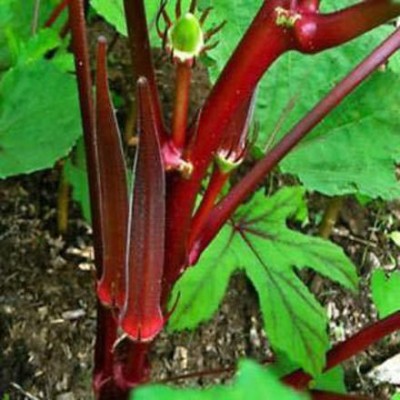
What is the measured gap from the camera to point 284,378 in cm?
142

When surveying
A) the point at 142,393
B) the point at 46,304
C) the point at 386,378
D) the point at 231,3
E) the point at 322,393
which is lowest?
the point at 142,393

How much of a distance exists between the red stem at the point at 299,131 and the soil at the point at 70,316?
0.44 m

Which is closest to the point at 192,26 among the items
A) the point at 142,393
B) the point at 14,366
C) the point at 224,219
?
the point at 224,219

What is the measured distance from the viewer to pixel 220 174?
3.78ft

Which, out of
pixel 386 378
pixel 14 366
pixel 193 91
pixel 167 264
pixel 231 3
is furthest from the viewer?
pixel 193 91

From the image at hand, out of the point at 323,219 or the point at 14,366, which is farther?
the point at 323,219

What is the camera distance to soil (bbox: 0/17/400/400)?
1.60 metres

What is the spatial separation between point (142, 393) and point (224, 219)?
0.74 meters

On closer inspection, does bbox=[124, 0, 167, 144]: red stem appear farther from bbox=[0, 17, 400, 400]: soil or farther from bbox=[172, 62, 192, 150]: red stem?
bbox=[0, 17, 400, 400]: soil

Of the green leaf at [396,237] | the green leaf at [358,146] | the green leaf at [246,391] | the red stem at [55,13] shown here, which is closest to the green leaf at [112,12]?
the red stem at [55,13]

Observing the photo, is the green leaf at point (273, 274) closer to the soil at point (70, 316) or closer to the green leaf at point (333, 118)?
the green leaf at point (333, 118)

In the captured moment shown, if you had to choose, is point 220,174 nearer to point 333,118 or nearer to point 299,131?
point 299,131

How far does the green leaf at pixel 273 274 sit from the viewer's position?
135cm

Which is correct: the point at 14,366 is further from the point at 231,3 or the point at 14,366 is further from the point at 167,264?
the point at 231,3
